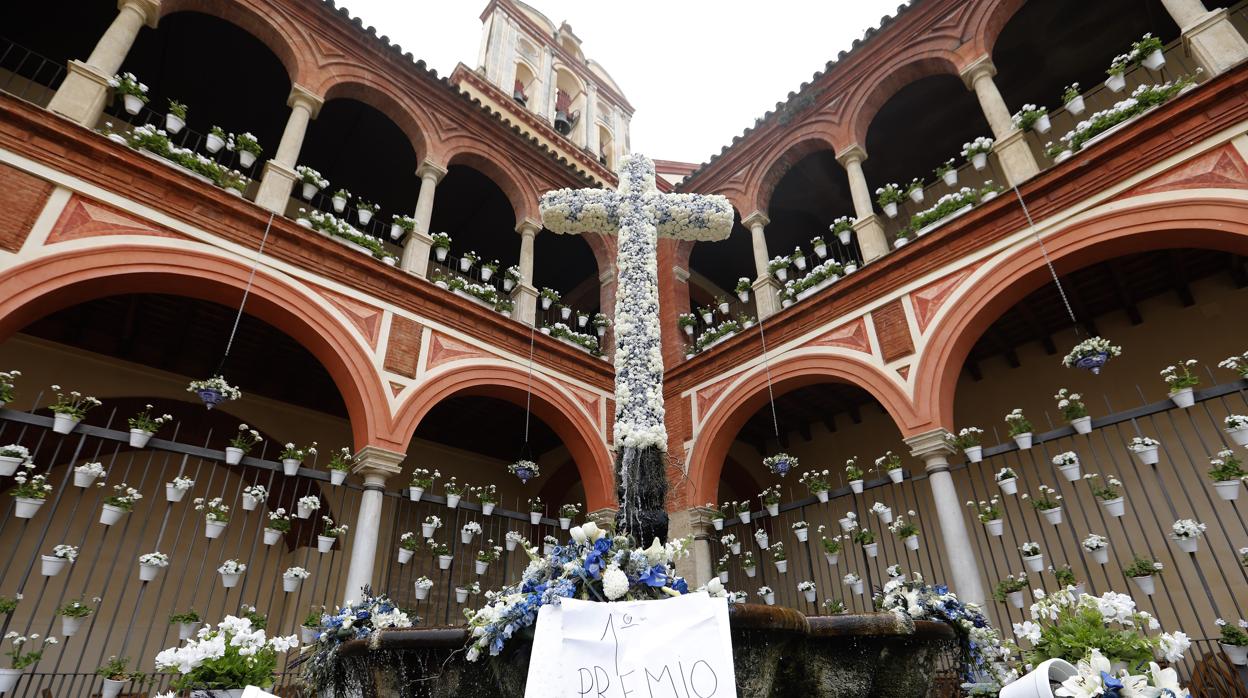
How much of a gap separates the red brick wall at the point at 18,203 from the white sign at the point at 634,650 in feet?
19.7

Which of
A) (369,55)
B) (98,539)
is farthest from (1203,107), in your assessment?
(98,539)

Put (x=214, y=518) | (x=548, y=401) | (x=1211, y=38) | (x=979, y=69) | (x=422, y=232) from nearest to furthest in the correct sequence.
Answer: (x=214, y=518) < (x=1211, y=38) < (x=979, y=69) < (x=422, y=232) < (x=548, y=401)

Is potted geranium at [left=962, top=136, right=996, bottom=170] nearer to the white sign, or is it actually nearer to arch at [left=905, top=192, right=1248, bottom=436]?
arch at [left=905, top=192, right=1248, bottom=436]

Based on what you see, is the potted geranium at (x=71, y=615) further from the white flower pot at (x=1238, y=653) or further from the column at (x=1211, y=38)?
the column at (x=1211, y=38)

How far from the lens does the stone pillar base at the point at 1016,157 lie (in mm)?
6812

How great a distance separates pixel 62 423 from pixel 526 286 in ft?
17.4

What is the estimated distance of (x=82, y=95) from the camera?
5.93m

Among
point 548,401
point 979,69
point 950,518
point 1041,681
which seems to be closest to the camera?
point 1041,681

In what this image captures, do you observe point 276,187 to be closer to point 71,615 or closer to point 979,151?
point 71,615

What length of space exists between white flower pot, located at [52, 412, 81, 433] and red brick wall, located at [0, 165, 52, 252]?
1412mm

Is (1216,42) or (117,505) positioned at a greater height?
(1216,42)

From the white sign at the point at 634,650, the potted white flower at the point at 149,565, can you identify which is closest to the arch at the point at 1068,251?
the white sign at the point at 634,650

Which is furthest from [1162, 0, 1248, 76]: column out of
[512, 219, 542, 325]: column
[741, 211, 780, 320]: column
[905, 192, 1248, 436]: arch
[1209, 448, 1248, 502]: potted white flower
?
[512, 219, 542, 325]: column

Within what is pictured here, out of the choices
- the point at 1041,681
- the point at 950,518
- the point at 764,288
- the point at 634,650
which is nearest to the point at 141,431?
the point at 634,650
